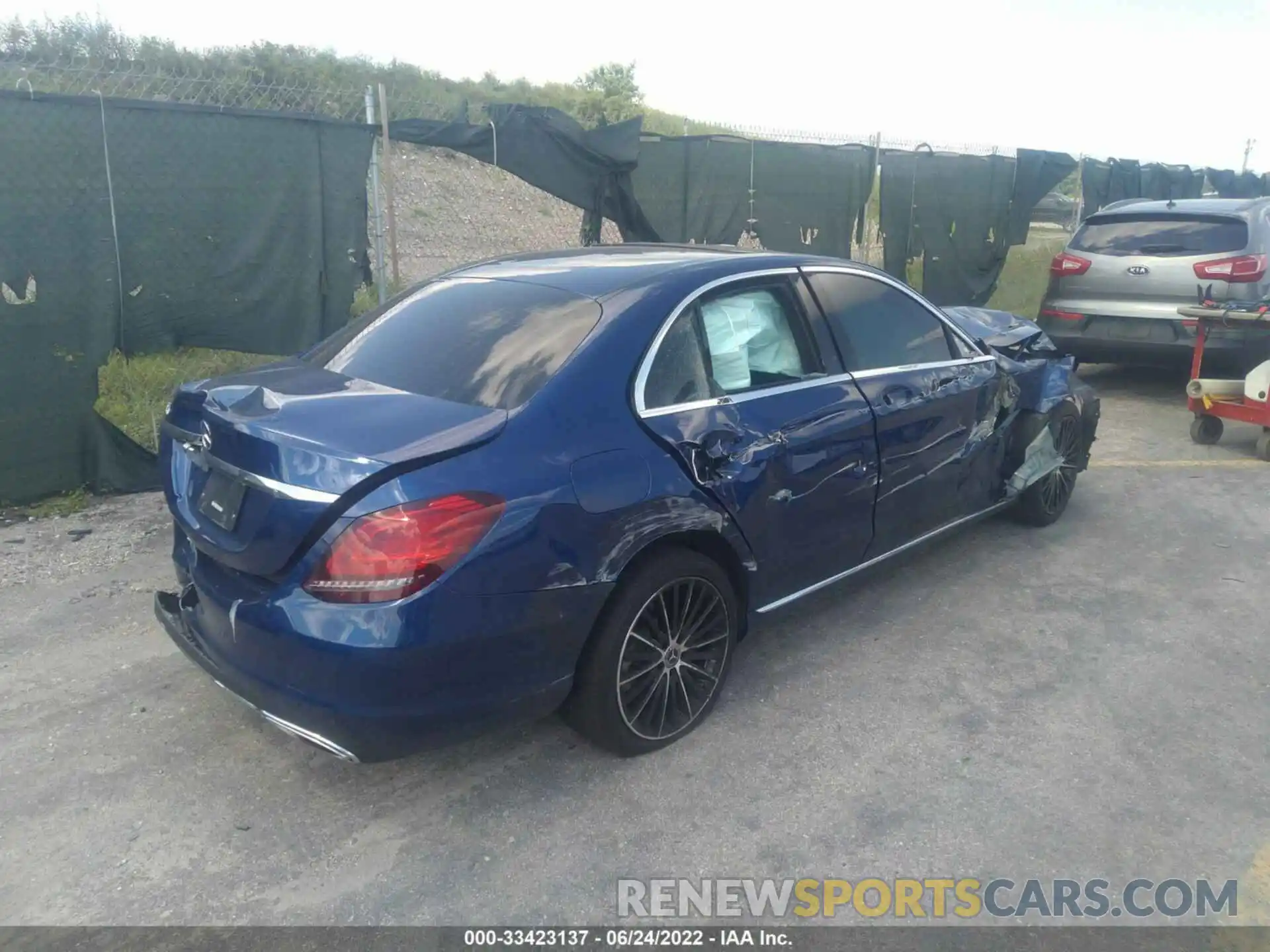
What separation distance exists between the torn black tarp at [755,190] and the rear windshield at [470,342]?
522cm

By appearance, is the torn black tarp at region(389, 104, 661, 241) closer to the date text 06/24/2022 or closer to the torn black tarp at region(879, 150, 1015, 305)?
the torn black tarp at region(879, 150, 1015, 305)

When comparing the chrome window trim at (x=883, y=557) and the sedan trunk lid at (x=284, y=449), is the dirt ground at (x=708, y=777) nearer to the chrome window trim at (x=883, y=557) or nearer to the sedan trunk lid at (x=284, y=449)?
the chrome window trim at (x=883, y=557)

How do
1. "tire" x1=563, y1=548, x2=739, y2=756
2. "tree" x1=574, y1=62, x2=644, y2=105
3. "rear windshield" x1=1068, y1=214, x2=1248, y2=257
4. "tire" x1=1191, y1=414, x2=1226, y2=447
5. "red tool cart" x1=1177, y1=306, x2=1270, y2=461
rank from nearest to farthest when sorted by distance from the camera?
1. "tire" x1=563, y1=548, x2=739, y2=756
2. "red tool cart" x1=1177, y1=306, x2=1270, y2=461
3. "tire" x1=1191, y1=414, x2=1226, y2=447
4. "rear windshield" x1=1068, y1=214, x2=1248, y2=257
5. "tree" x1=574, y1=62, x2=644, y2=105

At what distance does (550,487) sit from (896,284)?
2353 mm

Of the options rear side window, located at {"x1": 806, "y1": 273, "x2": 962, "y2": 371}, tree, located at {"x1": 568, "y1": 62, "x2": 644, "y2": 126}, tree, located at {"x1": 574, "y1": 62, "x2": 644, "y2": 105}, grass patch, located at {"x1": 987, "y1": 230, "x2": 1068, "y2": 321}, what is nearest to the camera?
rear side window, located at {"x1": 806, "y1": 273, "x2": 962, "y2": 371}

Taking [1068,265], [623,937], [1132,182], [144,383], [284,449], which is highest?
[1132,182]

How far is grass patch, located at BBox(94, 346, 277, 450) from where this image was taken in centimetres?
571

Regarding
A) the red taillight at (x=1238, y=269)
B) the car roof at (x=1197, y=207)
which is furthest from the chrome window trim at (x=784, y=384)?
the car roof at (x=1197, y=207)

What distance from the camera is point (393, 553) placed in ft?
8.58

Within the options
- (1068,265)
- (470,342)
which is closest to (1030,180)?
(1068,265)

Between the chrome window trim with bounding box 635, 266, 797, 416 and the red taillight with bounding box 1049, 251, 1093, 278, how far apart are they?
6212mm

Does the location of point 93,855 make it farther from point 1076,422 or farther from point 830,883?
point 1076,422

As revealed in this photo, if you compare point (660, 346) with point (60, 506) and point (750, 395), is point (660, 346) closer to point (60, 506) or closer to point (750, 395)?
point (750, 395)

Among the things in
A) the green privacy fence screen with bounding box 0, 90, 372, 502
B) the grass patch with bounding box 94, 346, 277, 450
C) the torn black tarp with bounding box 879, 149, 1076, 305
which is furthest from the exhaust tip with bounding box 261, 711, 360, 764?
the torn black tarp with bounding box 879, 149, 1076, 305
